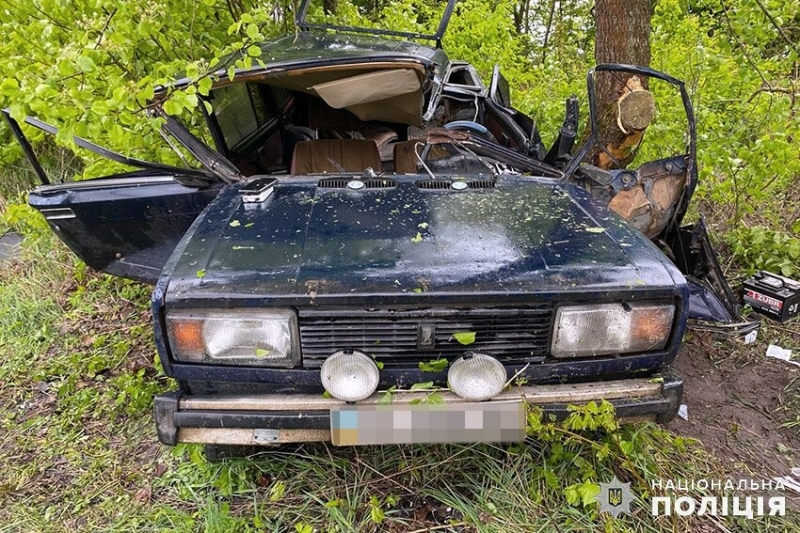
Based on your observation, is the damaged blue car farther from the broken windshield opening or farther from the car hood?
the broken windshield opening

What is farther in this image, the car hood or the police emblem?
the police emblem

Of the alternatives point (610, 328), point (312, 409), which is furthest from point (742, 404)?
point (312, 409)

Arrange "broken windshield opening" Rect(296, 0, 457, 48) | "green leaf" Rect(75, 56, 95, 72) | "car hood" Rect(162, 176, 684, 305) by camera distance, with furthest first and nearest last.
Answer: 1. "broken windshield opening" Rect(296, 0, 457, 48)
2. "green leaf" Rect(75, 56, 95, 72)
3. "car hood" Rect(162, 176, 684, 305)

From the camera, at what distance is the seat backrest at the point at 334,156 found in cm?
315

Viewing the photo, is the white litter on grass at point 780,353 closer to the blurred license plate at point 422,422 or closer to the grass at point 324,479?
the grass at point 324,479

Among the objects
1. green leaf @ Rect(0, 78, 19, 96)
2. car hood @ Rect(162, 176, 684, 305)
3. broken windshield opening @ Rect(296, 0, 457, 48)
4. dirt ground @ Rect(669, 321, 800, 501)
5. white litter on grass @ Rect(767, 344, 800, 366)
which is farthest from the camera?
broken windshield opening @ Rect(296, 0, 457, 48)

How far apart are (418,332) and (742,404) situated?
2.04 m

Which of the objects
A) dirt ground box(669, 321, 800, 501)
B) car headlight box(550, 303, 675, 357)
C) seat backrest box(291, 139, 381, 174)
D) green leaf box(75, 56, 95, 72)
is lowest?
dirt ground box(669, 321, 800, 501)

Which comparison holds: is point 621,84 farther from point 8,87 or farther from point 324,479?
point 8,87

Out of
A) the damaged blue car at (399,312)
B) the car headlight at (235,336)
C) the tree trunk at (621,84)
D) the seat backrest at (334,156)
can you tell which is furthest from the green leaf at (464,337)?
the tree trunk at (621,84)

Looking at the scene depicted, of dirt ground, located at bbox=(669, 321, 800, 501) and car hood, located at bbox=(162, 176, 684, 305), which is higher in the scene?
car hood, located at bbox=(162, 176, 684, 305)

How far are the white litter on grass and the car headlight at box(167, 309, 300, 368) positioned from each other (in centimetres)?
281

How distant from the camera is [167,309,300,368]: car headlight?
5.84ft

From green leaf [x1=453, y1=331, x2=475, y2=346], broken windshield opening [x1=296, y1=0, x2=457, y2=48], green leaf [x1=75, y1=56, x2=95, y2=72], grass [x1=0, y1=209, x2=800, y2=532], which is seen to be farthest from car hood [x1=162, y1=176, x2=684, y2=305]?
broken windshield opening [x1=296, y1=0, x2=457, y2=48]
